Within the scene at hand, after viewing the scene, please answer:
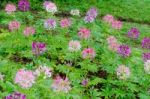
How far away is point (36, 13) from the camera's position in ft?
54.9

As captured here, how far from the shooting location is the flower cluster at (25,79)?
6.96 m

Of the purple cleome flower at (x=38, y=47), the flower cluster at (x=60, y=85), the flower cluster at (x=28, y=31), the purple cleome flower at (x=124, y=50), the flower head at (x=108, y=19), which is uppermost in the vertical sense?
the flower head at (x=108, y=19)

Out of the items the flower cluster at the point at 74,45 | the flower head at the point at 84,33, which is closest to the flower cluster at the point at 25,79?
the flower cluster at the point at 74,45

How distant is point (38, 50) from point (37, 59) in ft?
1.93

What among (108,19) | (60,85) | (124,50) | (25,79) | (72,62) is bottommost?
(72,62)

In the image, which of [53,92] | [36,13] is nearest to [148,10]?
[36,13]

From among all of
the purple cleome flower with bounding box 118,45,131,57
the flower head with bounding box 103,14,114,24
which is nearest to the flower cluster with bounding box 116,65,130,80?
the purple cleome flower with bounding box 118,45,131,57

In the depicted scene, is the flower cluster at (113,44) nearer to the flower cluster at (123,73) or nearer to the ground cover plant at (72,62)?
the ground cover plant at (72,62)

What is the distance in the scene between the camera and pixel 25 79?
700 centimetres

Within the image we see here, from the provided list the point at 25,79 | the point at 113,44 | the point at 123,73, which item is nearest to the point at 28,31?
the point at 113,44

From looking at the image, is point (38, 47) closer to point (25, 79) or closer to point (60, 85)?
point (60, 85)

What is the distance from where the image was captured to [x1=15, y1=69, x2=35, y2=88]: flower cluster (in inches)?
274

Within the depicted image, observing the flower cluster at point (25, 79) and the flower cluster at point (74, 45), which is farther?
the flower cluster at point (74, 45)

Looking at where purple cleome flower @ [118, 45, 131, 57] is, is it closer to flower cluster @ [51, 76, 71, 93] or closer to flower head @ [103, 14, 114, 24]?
flower head @ [103, 14, 114, 24]
